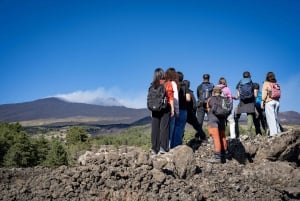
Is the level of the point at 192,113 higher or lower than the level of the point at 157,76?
lower

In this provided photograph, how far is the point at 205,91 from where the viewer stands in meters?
15.0

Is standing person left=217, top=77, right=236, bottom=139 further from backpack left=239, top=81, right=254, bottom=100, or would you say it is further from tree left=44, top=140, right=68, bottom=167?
tree left=44, top=140, right=68, bottom=167

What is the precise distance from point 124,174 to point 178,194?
3.84 ft

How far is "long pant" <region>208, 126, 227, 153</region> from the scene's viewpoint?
1276 centimetres

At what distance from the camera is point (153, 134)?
1226 centimetres

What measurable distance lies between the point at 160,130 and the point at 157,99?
923 mm

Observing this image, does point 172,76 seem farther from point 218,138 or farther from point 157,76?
point 218,138

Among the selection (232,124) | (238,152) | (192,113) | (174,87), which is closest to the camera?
(174,87)

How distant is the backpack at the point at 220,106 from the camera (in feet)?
41.7

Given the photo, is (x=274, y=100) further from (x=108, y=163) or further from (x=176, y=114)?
(x=108, y=163)

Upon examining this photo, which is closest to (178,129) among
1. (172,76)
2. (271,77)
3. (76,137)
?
(172,76)

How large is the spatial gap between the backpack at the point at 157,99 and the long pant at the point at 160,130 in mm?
321

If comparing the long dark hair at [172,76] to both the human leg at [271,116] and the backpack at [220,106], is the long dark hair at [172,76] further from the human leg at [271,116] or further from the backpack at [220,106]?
the human leg at [271,116]

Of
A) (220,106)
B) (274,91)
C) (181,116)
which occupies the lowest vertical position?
(181,116)
